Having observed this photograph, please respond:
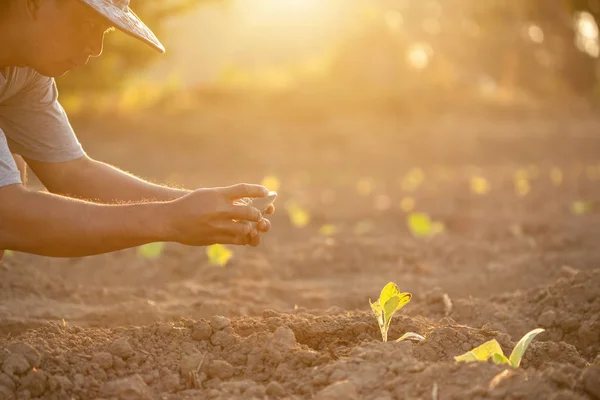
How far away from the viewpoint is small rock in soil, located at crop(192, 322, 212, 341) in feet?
9.34

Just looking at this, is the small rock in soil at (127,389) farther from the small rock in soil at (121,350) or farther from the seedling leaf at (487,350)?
the seedling leaf at (487,350)

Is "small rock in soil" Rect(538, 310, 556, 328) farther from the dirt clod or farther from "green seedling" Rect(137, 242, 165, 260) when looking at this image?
"green seedling" Rect(137, 242, 165, 260)

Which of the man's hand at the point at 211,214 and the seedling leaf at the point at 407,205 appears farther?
the seedling leaf at the point at 407,205

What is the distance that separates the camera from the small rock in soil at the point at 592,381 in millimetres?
2211

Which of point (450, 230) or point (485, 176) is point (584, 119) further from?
point (450, 230)

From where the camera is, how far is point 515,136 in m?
16.4

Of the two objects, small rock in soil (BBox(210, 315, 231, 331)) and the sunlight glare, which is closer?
small rock in soil (BBox(210, 315, 231, 331))

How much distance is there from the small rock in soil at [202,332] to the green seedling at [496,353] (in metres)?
0.92

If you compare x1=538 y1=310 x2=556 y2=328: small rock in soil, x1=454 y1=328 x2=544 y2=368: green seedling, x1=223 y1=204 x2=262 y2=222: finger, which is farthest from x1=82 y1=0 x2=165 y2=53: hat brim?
x1=538 y1=310 x2=556 y2=328: small rock in soil

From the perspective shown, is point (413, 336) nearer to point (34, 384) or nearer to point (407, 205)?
point (34, 384)

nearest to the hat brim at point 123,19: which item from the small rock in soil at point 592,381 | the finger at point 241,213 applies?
the finger at point 241,213

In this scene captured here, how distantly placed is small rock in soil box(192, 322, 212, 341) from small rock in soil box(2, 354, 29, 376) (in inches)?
23.4

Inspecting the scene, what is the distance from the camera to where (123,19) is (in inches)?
Answer: 104

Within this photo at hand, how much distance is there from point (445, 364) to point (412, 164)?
40.6 ft
